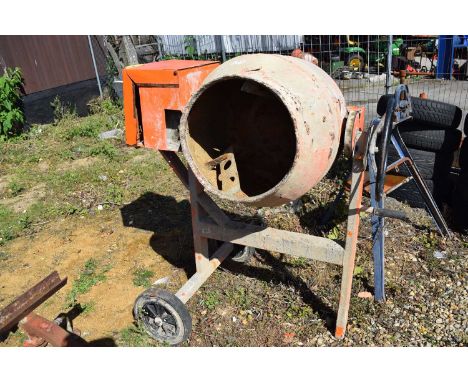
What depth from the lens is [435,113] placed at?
142 inches

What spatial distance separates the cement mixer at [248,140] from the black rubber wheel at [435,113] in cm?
106

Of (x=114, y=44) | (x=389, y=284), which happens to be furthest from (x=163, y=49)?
(x=389, y=284)

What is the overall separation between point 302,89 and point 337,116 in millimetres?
285

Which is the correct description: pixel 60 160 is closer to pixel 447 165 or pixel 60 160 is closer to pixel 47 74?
pixel 447 165

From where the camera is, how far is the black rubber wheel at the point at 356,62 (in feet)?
29.3

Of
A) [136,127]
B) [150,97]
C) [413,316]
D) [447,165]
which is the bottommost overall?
[413,316]

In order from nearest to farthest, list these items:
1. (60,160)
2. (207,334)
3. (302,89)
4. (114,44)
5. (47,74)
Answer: (302,89) → (207,334) → (60,160) → (114,44) → (47,74)

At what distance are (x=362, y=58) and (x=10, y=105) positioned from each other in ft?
24.4

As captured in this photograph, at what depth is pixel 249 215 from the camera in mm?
4234

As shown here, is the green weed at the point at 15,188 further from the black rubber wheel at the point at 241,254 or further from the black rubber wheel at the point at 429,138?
the black rubber wheel at the point at 429,138

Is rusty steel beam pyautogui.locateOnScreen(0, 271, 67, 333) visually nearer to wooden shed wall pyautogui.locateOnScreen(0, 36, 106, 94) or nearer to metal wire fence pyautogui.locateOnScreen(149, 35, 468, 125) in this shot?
metal wire fence pyautogui.locateOnScreen(149, 35, 468, 125)

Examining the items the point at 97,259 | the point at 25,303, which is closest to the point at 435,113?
the point at 97,259

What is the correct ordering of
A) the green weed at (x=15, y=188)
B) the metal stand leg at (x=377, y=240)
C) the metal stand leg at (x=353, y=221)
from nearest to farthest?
the metal stand leg at (x=353, y=221) < the metal stand leg at (x=377, y=240) < the green weed at (x=15, y=188)

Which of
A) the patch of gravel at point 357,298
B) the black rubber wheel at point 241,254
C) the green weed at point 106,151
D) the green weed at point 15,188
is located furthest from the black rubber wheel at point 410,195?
the green weed at point 15,188
